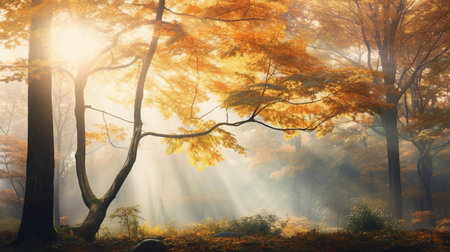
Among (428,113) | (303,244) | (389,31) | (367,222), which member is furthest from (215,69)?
(428,113)

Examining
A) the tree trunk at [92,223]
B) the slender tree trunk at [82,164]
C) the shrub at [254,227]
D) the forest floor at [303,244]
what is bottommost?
the shrub at [254,227]

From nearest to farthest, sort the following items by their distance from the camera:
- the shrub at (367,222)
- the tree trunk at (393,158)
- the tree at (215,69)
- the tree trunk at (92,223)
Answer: the tree at (215,69) → the tree trunk at (92,223) → the shrub at (367,222) → the tree trunk at (393,158)

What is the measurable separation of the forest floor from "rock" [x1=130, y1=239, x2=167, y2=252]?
0.20 meters

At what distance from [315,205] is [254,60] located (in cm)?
1670

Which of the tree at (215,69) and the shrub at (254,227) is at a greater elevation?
the tree at (215,69)

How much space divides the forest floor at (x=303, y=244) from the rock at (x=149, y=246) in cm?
20

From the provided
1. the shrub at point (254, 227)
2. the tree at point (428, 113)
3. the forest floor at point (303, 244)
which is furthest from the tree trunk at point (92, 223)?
the tree at point (428, 113)

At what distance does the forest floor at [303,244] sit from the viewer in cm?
485

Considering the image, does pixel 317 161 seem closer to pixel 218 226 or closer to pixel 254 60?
pixel 218 226

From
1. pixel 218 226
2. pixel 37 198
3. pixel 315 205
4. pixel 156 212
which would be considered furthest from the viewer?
pixel 156 212

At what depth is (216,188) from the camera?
26391 millimetres

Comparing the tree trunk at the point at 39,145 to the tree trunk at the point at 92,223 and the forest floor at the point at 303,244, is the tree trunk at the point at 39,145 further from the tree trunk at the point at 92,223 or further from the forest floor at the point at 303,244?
the tree trunk at the point at 92,223

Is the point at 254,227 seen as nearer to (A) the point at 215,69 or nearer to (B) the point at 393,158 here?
(A) the point at 215,69

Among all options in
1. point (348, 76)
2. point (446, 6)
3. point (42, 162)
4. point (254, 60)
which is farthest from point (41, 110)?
point (446, 6)
